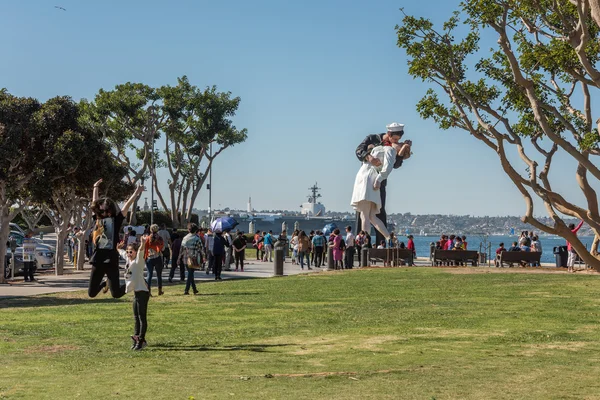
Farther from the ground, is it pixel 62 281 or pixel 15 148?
pixel 15 148

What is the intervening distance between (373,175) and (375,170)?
25 centimetres

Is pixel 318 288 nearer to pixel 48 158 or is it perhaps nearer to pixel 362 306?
pixel 362 306

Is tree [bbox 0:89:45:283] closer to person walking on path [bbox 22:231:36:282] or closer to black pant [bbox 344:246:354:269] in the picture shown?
person walking on path [bbox 22:231:36:282]

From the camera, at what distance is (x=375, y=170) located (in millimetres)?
Answer: 43781

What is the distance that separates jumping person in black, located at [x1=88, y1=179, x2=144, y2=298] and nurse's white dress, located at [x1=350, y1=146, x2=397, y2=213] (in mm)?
31080

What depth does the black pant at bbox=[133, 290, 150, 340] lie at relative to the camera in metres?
13.0

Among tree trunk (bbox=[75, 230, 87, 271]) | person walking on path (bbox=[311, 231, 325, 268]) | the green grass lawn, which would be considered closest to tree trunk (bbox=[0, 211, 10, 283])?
tree trunk (bbox=[75, 230, 87, 271])

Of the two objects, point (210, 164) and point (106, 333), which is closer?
point (106, 333)

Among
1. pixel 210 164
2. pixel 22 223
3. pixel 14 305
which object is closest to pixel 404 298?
pixel 14 305

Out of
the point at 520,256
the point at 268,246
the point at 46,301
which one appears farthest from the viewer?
the point at 268,246

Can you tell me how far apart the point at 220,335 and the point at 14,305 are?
892 centimetres

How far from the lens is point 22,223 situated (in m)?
82.5

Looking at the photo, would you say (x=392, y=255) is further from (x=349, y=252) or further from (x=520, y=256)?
(x=520, y=256)

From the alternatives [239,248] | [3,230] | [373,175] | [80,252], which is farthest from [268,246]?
[3,230]
